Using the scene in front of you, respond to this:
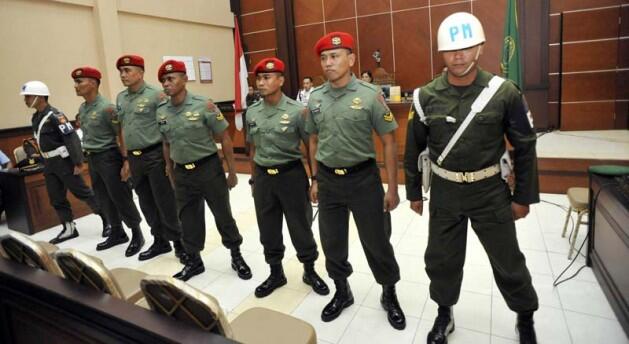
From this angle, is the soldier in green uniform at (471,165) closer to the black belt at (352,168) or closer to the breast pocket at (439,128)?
the breast pocket at (439,128)

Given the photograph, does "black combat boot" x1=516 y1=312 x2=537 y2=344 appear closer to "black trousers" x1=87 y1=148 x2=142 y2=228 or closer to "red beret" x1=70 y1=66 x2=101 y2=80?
"black trousers" x1=87 y1=148 x2=142 y2=228

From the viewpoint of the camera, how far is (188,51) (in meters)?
8.80

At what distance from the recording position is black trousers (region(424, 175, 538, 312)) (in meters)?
1.93

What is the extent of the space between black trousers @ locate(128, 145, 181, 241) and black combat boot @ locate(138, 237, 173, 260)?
0.52 feet

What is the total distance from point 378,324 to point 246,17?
30.4 ft

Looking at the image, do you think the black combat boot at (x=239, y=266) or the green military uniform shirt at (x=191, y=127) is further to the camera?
the black combat boot at (x=239, y=266)

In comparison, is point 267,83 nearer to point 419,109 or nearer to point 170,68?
point 170,68

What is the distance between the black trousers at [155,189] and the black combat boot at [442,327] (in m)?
2.31

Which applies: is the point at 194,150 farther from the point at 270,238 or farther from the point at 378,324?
the point at 378,324

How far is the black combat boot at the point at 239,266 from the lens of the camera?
318 cm

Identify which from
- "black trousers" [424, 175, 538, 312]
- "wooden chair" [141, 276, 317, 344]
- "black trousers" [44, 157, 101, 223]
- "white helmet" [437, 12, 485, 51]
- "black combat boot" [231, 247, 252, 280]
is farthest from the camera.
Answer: "black trousers" [44, 157, 101, 223]

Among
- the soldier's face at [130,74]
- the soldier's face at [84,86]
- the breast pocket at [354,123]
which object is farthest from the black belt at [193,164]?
the soldier's face at [84,86]

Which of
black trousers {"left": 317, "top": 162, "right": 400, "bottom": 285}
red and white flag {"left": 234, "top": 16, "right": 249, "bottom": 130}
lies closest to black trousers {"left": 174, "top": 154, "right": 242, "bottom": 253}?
black trousers {"left": 317, "top": 162, "right": 400, "bottom": 285}

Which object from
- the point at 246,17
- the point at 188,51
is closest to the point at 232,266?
the point at 188,51
